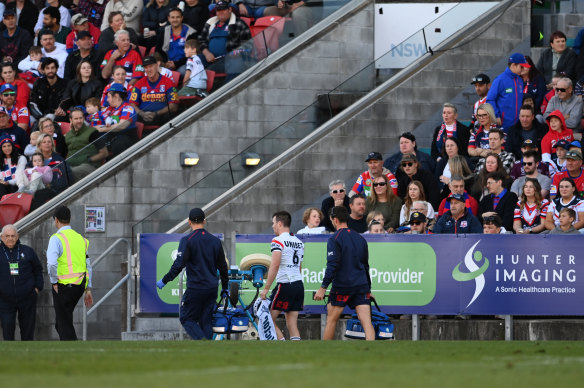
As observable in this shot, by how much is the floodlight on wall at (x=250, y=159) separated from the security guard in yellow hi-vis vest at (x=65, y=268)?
424 centimetres

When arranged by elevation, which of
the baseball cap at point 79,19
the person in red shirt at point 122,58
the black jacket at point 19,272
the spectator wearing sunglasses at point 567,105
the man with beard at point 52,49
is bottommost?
the black jacket at point 19,272

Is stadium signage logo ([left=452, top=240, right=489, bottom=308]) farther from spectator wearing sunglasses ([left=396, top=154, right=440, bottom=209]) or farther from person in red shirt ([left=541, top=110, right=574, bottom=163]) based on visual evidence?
person in red shirt ([left=541, top=110, right=574, bottom=163])

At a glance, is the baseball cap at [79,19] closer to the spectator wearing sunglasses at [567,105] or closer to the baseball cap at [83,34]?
the baseball cap at [83,34]

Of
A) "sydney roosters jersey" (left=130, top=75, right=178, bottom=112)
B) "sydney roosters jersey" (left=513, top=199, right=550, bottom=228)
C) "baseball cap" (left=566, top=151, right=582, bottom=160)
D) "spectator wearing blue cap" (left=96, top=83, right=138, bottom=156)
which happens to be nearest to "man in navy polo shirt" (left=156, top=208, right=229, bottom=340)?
"sydney roosters jersey" (left=513, top=199, right=550, bottom=228)

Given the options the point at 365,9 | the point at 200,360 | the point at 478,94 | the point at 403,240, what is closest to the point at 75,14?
the point at 365,9

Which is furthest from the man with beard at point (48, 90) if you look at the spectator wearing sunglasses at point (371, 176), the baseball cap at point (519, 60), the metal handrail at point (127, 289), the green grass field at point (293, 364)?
the green grass field at point (293, 364)

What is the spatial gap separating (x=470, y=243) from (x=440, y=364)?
22.8 ft

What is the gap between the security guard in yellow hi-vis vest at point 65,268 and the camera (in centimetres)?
1753

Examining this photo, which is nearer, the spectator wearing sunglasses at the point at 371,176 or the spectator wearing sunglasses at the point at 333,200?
the spectator wearing sunglasses at the point at 333,200

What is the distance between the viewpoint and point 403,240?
17.6m

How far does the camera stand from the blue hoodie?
21.0 metres

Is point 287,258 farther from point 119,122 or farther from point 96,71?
point 96,71

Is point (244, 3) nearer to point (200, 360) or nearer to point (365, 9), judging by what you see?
point (365, 9)

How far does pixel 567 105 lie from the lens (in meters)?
20.7
